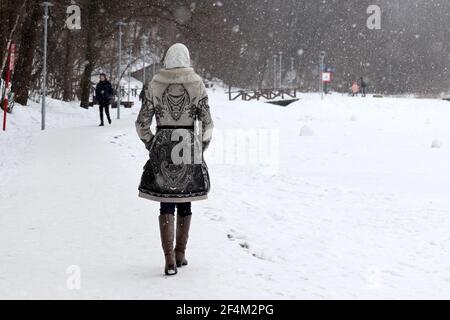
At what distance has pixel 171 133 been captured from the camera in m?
5.55

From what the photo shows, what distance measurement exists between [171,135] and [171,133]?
0.7 inches

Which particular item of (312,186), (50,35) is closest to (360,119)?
(50,35)

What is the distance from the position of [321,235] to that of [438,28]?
301 feet

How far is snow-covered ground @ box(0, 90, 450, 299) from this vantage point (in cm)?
568

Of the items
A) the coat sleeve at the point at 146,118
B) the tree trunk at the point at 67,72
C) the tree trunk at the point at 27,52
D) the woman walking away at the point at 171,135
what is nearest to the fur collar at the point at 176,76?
the woman walking away at the point at 171,135

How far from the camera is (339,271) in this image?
6.50 metres

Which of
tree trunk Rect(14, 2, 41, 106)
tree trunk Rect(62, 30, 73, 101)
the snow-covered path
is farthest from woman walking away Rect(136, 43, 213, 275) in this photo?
tree trunk Rect(62, 30, 73, 101)

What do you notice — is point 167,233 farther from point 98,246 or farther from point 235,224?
point 235,224

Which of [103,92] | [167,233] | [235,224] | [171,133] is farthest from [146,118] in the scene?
[103,92]

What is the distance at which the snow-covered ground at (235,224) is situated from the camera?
18.6 feet

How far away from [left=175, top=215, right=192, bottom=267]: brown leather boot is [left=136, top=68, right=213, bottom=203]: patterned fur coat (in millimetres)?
307

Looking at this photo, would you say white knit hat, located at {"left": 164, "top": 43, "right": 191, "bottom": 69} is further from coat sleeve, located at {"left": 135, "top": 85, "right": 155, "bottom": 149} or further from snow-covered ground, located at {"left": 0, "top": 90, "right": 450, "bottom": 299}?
snow-covered ground, located at {"left": 0, "top": 90, "right": 450, "bottom": 299}

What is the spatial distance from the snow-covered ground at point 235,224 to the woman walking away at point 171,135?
2.36 ft

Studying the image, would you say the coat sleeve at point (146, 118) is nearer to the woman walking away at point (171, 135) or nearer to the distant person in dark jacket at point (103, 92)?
the woman walking away at point (171, 135)
